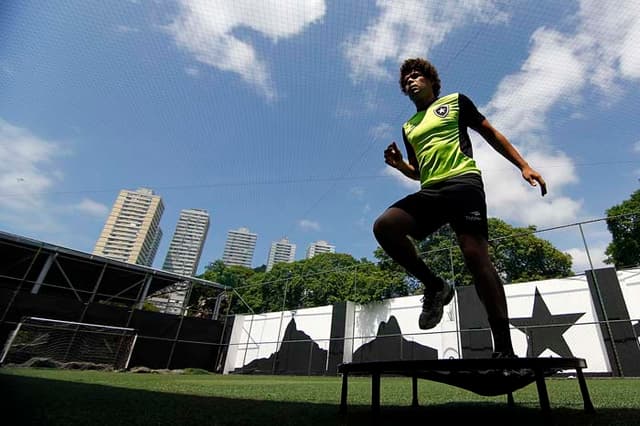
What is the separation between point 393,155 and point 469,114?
0.39 m

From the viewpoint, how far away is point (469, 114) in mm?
1538

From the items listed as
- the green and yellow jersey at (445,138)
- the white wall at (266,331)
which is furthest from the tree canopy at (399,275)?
the green and yellow jersey at (445,138)

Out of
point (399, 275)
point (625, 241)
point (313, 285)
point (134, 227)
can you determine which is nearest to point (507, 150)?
point (399, 275)

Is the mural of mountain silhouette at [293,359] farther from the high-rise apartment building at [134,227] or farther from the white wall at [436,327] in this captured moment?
the high-rise apartment building at [134,227]

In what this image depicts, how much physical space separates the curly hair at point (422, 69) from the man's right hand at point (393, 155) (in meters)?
0.33

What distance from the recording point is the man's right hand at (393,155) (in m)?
1.71

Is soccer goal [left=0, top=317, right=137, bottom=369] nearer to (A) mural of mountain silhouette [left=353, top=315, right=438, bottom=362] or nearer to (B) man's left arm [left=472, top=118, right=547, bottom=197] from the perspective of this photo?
(A) mural of mountain silhouette [left=353, top=315, right=438, bottom=362]

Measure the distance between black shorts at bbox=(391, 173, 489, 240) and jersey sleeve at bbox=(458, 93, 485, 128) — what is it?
31 cm

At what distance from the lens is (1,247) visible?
1052cm

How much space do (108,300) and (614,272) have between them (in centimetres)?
1731

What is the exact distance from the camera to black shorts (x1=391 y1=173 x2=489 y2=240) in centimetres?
127

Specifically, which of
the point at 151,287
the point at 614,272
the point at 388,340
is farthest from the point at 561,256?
the point at 151,287

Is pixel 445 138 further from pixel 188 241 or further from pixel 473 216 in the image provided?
pixel 188 241

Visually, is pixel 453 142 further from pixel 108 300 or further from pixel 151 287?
pixel 108 300
